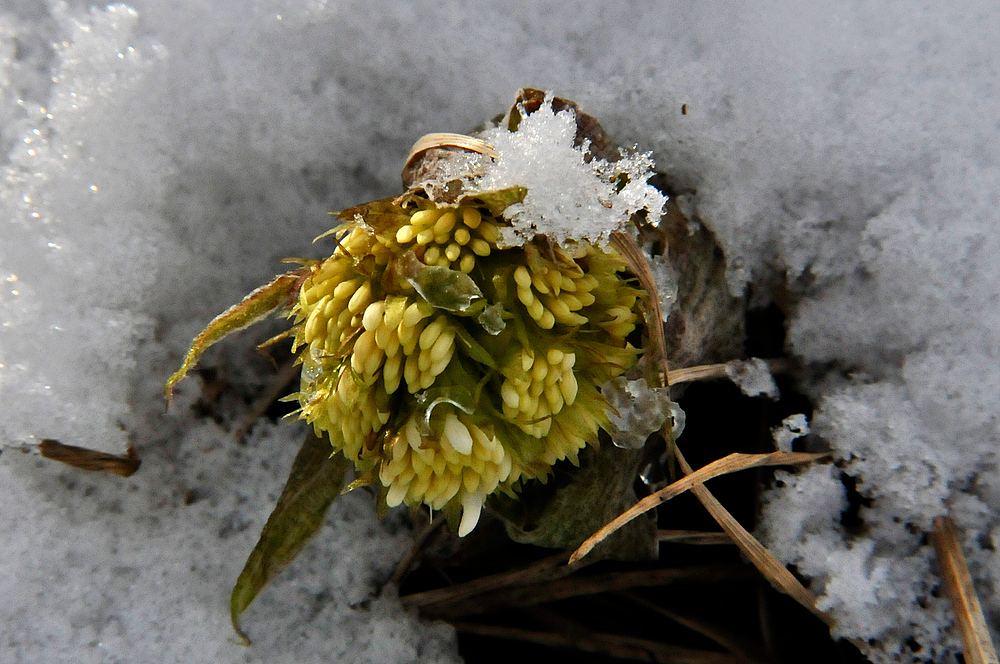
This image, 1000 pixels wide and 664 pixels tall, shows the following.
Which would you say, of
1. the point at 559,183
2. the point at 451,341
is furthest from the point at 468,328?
the point at 559,183

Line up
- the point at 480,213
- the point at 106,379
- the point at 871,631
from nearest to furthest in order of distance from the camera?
1. the point at 480,213
2. the point at 871,631
3. the point at 106,379

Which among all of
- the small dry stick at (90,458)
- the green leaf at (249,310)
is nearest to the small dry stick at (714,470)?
the green leaf at (249,310)

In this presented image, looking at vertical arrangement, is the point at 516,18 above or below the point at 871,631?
above

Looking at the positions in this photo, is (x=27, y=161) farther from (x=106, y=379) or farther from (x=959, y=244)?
(x=959, y=244)

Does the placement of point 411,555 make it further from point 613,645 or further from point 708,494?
point 708,494

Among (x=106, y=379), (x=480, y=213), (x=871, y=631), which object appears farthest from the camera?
(x=106, y=379)

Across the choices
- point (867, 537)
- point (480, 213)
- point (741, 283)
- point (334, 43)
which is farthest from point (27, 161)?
point (867, 537)

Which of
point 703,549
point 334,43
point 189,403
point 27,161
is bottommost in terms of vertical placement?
point 189,403

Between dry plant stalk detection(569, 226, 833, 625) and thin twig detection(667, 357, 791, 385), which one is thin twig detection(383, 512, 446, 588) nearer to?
dry plant stalk detection(569, 226, 833, 625)
